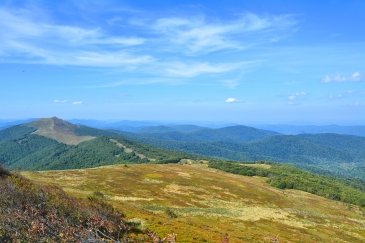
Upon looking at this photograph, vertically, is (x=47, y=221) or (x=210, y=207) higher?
(x=47, y=221)

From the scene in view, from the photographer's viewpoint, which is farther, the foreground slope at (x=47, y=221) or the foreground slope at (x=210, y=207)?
the foreground slope at (x=210, y=207)

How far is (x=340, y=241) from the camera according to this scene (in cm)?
7350

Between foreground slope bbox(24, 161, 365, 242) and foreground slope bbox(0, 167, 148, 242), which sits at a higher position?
foreground slope bbox(0, 167, 148, 242)

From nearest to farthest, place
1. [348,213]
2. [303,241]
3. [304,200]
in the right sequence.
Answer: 1. [303,241]
2. [348,213]
3. [304,200]

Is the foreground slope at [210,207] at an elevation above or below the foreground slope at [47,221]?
below

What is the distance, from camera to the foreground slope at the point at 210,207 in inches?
2290

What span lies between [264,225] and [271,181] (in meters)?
100

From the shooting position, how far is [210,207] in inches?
3551

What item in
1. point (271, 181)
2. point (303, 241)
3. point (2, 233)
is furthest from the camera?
point (271, 181)

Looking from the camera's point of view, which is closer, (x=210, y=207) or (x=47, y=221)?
(x=47, y=221)

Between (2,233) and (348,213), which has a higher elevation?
(2,233)

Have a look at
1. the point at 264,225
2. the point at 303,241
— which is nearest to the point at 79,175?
the point at 264,225

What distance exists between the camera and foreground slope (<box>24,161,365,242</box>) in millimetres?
58156

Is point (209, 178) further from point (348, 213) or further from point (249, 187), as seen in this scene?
point (348, 213)
